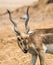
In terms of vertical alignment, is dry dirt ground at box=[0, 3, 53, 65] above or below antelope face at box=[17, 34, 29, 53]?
below

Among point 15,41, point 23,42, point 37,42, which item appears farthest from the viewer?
point 15,41

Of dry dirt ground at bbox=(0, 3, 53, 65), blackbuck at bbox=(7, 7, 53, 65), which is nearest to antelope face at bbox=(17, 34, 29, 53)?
blackbuck at bbox=(7, 7, 53, 65)

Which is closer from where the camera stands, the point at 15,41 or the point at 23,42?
the point at 23,42

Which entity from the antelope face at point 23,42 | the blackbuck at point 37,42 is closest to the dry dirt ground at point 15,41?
the blackbuck at point 37,42

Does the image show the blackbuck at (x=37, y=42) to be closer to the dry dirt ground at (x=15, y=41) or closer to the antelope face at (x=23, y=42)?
the antelope face at (x=23, y=42)

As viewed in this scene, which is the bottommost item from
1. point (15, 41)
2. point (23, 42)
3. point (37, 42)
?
point (15, 41)

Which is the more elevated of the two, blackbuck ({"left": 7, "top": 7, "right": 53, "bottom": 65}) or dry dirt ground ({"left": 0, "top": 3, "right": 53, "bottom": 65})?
blackbuck ({"left": 7, "top": 7, "right": 53, "bottom": 65})

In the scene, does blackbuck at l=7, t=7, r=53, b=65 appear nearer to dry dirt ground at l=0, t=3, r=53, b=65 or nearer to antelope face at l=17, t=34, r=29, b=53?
antelope face at l=17, t=34, r=29, b=53

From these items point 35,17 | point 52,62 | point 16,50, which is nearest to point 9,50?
point 16,50

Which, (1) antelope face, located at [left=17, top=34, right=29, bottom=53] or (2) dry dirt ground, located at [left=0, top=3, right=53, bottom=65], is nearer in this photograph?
(1) antelope face, located at [left=17, top=34, right=29, bottom=53]

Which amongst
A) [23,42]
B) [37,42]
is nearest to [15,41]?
[37,42]

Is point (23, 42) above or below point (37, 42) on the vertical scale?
above

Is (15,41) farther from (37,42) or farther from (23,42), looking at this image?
(23,42)

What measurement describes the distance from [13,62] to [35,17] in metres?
13.1
